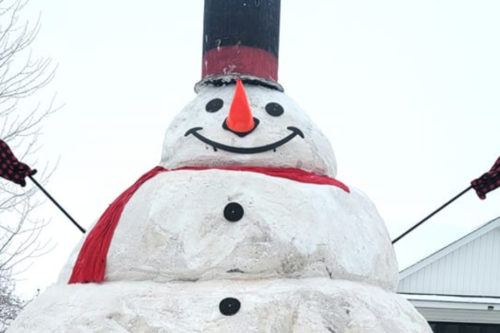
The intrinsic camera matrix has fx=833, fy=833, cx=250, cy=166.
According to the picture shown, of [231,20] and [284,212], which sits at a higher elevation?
[231,20]

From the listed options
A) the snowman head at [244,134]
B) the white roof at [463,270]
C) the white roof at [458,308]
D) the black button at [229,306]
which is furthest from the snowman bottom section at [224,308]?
Result: the white roof at [463,270]

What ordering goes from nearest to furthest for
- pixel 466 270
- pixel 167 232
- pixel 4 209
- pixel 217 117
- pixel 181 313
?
pixel 181 313, pixel 167 232, pixel 217 117, pixel 4 209, pixel 466 270

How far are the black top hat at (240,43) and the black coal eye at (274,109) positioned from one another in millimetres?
203

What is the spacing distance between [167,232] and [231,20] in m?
1.34

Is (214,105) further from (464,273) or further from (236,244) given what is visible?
(464,273)

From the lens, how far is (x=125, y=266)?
387 cm

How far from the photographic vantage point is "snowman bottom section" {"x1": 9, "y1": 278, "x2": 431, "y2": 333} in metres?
3.59

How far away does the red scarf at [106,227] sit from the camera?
13.0 feet

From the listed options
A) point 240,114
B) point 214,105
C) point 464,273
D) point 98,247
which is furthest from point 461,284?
point 98,247

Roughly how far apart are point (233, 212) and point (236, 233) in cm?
10

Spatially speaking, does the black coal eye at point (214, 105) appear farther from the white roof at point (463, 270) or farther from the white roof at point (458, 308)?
the white roof at point (463, 270)

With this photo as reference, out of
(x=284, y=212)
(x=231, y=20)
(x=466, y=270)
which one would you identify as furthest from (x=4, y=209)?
(x=466, y=270)

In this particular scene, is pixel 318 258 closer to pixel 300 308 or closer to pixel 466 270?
pixel 300 308

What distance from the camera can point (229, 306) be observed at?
3598 mm
